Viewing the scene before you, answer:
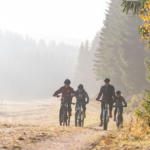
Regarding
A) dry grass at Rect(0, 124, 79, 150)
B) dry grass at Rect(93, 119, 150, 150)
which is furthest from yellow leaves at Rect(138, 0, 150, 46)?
dry grass at Rect(0, 124, 79, 150)

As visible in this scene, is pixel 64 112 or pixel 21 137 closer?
pixel 21 137

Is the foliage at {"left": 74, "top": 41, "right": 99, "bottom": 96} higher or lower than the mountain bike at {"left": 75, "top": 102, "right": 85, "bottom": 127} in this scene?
higher

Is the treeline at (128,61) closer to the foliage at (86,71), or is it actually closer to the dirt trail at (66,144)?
the dirt trail at (66,144)

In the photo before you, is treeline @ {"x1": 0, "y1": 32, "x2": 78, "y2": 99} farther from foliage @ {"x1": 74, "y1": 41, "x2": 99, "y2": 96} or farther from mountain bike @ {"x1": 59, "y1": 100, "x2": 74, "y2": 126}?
mountain bike @ {"x1": 59, "y1": 100, "x2": 74, "y2": 126}

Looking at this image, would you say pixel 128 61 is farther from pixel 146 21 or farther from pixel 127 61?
pixel 146 21

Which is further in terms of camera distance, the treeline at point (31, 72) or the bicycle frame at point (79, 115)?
the treeline at point (31, 72)

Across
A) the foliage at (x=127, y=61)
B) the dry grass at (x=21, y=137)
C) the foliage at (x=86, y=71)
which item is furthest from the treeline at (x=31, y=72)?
the dry grass at (x=21, y=137)

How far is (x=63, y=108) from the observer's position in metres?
15.0

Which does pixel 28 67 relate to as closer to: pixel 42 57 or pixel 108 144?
pixel 42 57

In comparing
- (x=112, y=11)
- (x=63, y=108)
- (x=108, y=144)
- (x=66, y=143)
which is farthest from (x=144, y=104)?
(x=112, y=11)

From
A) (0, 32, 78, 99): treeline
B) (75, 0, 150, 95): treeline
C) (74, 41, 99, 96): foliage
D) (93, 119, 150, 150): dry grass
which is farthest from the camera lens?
(0, 32, 78, 99): treeline

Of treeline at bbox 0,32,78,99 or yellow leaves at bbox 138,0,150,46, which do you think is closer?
yellow leaves at bbox 138,0,150,46

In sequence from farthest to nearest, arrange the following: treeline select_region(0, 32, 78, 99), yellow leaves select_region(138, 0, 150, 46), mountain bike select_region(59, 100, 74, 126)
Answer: treeline select_region(0, 32, 78, 99), mountain bike select_region(59, 100, 74, 126), yellow leaves select_region(138, 0, 150, 46)

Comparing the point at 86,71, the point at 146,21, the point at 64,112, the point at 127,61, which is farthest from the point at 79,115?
the point at 86,71
